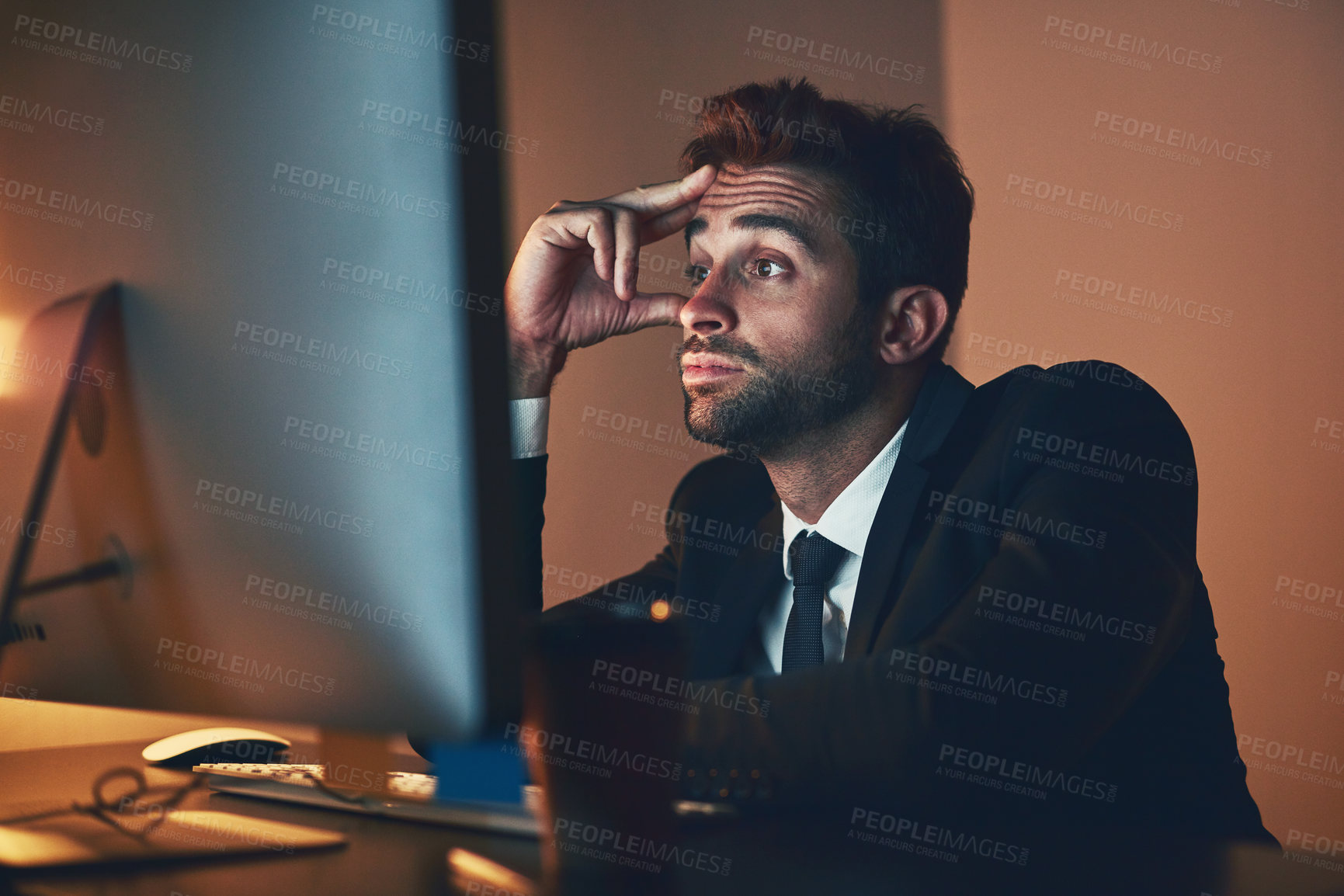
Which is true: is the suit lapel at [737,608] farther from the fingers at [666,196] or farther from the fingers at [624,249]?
the fingers at [666,196]

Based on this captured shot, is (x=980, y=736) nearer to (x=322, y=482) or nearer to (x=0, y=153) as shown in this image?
(x=322, y=482)

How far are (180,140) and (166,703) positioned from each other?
306mm

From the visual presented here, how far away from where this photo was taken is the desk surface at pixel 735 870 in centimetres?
44

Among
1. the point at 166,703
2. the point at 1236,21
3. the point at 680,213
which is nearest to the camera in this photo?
the point at 166,703

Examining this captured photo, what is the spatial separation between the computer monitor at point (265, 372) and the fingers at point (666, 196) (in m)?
1.15

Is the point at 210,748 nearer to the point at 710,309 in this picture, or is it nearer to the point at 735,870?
the point at 735,870

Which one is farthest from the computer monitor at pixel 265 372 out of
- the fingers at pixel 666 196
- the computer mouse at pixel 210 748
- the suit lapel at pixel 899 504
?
the fingers at pixel 666 196

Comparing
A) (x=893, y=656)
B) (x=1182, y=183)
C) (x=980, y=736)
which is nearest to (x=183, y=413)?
(x=893, y=656)

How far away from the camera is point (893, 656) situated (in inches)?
35.7

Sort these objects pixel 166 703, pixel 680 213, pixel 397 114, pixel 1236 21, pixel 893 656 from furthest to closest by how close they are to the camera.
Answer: pixel 1236 21 → pixel 680 213 → pixel 893 656 → pixel 166 703 → pixel 397 114

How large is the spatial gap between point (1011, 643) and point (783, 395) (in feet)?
2.98

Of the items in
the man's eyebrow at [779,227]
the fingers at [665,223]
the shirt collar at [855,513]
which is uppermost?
the man's eyebrow at [779,227]

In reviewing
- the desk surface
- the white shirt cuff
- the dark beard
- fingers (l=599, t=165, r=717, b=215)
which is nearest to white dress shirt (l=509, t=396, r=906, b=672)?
the white shirt cuff

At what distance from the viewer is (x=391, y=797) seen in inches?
24.5
